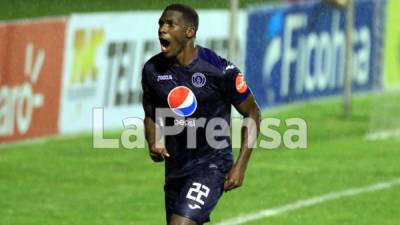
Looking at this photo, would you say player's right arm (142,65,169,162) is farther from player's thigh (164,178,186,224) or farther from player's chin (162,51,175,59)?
player's chin (162,51,175,59)

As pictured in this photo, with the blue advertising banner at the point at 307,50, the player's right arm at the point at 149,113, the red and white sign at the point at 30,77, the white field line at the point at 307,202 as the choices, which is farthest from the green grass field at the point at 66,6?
the player's right arm at the point at 149,113

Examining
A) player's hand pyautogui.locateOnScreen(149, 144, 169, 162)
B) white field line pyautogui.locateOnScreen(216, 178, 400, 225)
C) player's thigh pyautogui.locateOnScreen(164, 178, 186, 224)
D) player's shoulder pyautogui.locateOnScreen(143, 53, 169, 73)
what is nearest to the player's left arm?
player's thigh pyautogui.locateOnScreen(164, 178, 186, 224)

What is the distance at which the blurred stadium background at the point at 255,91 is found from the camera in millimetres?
13633

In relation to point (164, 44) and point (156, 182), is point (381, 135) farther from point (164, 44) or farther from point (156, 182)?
point (164, 44)

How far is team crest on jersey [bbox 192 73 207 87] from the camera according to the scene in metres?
9.20

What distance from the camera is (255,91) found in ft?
70.4

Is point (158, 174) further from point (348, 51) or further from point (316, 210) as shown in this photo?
point (348, 51)

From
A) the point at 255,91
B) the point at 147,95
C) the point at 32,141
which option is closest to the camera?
the point at 147,95

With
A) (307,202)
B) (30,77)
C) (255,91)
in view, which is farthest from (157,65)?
(255,91)

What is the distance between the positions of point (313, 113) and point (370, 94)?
3361mm

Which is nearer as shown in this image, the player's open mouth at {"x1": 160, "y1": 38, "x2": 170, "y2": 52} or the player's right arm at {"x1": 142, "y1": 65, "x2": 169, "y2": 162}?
the player's open mouth at {"x1": 160, "y1": 38, "x2": 170, "y2": 52}

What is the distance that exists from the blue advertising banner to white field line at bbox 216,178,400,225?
21.8ft

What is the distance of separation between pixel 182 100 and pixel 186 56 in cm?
31

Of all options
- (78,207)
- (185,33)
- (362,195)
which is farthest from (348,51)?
(185,33)
